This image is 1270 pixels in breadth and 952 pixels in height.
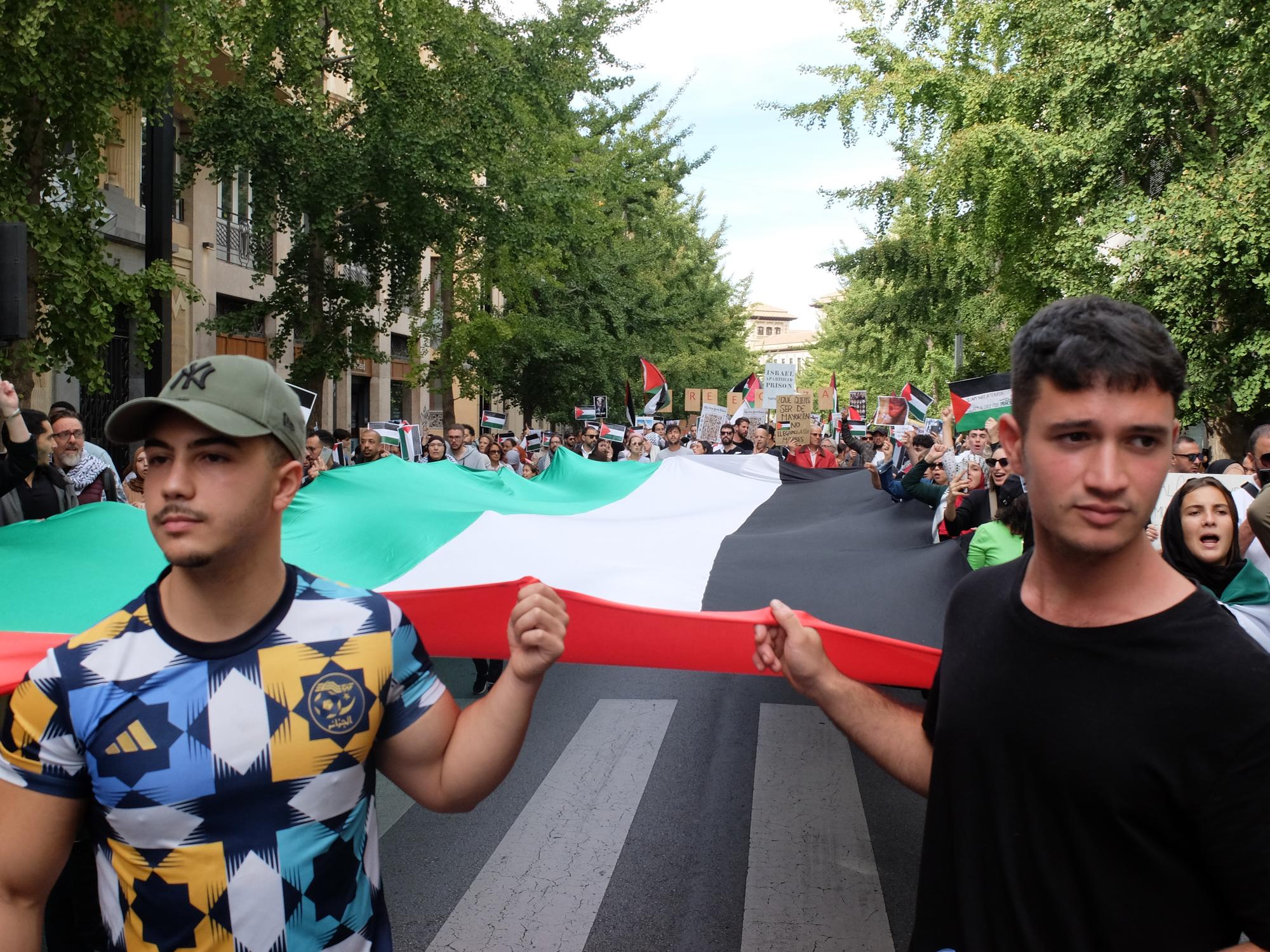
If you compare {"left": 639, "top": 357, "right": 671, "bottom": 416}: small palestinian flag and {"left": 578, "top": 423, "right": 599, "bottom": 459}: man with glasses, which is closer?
{"left": 578, "top": 423, "right": 599, "bottom": 459}: man with glasses

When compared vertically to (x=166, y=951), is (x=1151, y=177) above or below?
above

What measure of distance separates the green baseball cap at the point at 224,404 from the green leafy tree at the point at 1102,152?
59.4 ft

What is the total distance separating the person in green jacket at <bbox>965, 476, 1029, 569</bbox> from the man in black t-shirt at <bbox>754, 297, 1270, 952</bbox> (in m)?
4.30

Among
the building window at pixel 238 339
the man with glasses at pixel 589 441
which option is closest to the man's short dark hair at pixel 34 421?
the man with glasses at pixel 589 441

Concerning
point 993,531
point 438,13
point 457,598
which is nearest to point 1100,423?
point 457,598

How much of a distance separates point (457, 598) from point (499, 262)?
21379mm

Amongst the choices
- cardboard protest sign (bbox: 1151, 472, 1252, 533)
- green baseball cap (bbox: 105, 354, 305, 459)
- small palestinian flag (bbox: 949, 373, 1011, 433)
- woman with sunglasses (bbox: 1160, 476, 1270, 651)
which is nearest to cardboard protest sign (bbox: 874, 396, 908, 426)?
small palestinian flag (bbox: 949, 373, 1011, 433)

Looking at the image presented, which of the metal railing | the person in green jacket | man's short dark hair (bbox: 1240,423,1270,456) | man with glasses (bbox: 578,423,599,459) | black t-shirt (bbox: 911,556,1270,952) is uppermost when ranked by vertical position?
the metal railing

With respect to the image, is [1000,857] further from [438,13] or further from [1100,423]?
[438,13]

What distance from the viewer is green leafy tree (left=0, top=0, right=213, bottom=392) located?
10352 millimetres

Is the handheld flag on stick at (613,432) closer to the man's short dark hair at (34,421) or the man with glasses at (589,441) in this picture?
the man with glasses at (589,441)

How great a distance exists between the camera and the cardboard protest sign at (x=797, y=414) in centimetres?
1828

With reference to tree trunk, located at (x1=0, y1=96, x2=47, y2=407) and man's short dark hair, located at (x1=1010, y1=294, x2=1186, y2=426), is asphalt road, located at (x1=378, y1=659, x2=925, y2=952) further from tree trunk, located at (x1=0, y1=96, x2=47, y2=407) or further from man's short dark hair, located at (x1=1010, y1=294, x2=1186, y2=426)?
tree trunk, located at (x1=0, y1=96, x2=47, y2=407)

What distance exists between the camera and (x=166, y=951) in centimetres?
196
